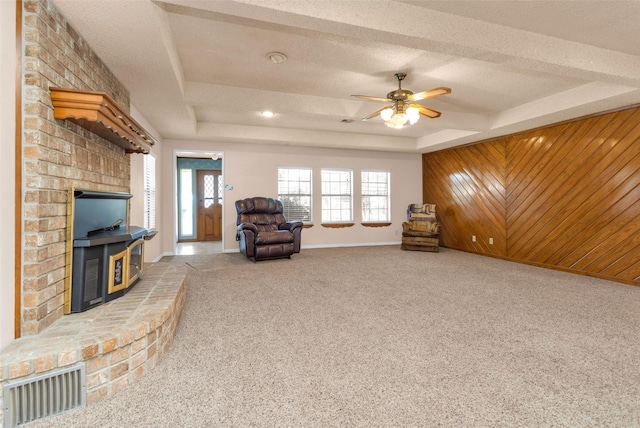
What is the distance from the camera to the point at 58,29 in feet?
6.46

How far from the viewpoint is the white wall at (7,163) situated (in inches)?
60.9

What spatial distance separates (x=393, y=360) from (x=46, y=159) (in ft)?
7.72

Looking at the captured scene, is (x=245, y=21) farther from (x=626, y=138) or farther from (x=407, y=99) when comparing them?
(x=626, y=138)

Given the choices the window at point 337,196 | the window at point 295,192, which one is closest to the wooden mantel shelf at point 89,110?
the window at point 295,192

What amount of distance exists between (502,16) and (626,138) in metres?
2.91

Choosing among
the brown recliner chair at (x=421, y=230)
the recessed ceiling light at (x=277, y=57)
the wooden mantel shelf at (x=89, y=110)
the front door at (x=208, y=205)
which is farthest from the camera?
the front door at (x=208, y=205)

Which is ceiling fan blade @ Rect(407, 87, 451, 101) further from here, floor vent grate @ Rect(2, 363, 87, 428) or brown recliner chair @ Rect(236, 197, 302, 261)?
floor vent grate @ Rect(2, 363, 87, 428)

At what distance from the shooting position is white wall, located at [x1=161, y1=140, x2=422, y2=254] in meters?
6.14

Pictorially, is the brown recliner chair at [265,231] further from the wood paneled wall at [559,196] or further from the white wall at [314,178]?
the wood paneled wall at [559,196]

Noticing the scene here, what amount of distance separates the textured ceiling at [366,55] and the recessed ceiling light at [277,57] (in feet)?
0.22

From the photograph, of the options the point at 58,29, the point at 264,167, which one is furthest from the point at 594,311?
the point at 264,167

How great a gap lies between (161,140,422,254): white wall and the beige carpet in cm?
294

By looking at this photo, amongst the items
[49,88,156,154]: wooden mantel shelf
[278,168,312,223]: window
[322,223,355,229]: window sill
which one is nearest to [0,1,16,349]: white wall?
[49,88,156,154]: wooden mantel shelf

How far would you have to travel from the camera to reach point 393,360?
1952mm
